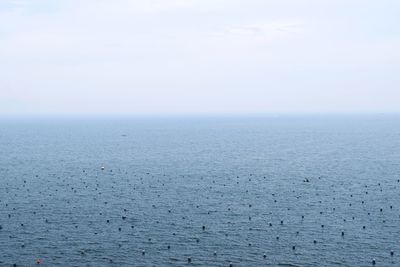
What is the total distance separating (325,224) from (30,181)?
268ft

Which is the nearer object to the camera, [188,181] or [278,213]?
[278,213]

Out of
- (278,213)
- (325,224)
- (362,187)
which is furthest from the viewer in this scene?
(362,187)

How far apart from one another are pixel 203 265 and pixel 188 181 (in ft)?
199

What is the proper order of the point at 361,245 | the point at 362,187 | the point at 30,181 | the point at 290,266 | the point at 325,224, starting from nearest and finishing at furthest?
1. the point at 290,266
2. the point at 361,245
3. the point at 325,224
4. the point at 362,187
5. the point at 30,181

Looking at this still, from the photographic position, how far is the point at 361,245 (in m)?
77.5

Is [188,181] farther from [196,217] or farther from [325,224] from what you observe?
[325,224]

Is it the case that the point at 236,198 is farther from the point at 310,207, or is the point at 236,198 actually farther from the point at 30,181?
the point at 30,181

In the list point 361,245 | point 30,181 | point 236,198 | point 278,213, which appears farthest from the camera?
point 30,181

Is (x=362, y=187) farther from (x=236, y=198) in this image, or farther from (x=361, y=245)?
(x=361, y=245)

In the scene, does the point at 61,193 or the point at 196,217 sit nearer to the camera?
the point at 196,217

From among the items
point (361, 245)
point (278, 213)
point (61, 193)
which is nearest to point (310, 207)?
point (278, 213)

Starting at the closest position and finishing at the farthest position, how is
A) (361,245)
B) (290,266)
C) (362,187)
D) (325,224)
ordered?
(290,266) < (361,245) < (325,224) < (362,187)

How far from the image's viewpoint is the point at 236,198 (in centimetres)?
11019

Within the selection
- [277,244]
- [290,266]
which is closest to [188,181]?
[277,244]
